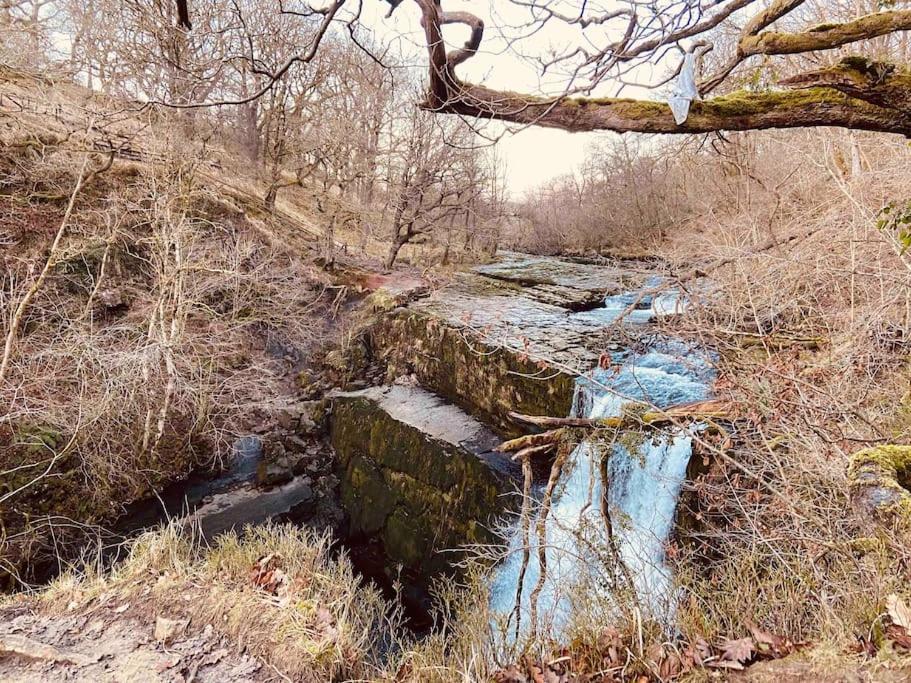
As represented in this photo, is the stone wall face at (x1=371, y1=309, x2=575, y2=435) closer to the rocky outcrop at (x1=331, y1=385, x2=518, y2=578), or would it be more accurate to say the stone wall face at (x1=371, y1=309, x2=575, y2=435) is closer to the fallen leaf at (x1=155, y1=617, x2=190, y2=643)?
the rocky outcrop at (x1=331, y1=385, x2=518, y2=578)

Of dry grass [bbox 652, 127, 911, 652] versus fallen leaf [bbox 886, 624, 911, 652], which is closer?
fallen leaf [bbox 886, 624, 911, 652]

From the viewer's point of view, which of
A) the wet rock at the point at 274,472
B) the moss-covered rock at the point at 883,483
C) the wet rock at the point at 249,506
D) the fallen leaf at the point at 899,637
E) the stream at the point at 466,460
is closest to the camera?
the fallen leaf at the point at 899,637

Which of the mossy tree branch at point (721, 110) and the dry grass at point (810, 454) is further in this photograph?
A: the dry grass at point (810, 454)

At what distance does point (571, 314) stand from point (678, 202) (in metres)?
11.8

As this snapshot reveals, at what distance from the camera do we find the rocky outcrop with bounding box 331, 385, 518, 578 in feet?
21.2

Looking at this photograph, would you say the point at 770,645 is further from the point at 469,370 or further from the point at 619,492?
the point at 469,370

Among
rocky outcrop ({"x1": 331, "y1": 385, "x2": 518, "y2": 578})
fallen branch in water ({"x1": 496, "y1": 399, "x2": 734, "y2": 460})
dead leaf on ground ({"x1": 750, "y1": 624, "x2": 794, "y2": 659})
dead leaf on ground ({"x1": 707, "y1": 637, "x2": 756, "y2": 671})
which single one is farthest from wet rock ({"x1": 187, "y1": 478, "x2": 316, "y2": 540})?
dead leaf on ground ({"x1": 750, "y1": 624, "x2": 794, "y2": 659})

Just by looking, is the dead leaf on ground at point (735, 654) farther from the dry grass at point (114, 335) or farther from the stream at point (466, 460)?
the dry grass at point (114, 335)

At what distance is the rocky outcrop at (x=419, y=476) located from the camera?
645cm

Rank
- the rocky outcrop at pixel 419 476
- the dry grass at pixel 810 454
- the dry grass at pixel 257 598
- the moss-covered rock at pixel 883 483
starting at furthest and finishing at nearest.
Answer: the rocky outcrop at pixel 419 476 < the dry grass at pixel 257 598 < the dry grass at pixel 810 454 < the moss-covered rock at pixel 883 483

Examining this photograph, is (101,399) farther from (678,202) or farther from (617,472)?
(678,202)

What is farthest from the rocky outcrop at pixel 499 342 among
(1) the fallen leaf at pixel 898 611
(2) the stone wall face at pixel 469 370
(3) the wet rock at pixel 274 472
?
(1) the fallen leaf at pixel 898 611

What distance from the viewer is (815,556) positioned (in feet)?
9.31

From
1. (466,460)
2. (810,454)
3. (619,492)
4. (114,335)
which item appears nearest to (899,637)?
(810,454)
